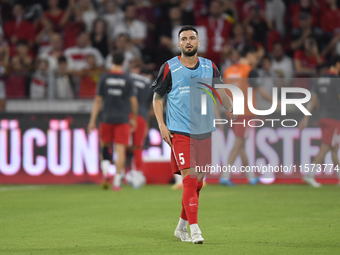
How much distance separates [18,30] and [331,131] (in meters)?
9.86

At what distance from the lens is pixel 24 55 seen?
49.5 feet

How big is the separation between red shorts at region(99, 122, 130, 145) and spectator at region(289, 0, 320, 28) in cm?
708

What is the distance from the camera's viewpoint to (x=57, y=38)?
1556 centimetres

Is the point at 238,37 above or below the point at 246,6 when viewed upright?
below

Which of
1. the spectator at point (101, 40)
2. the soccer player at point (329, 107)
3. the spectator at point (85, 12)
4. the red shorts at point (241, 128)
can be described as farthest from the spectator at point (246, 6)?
the red shorts at point (241, 128)

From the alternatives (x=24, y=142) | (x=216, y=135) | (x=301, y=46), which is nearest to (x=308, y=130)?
(x=216, y=135)

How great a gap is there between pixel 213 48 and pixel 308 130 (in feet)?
14.8

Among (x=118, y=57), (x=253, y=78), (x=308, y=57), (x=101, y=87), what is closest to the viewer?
(x=118, y=57)

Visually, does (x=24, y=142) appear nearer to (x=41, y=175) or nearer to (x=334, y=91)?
(x=41, y=175)

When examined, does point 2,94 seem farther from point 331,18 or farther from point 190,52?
point 331,18

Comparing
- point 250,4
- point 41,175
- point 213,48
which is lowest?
point 41,175

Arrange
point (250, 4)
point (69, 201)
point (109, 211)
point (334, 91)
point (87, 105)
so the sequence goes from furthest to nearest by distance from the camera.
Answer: point (250, 4)
point (87, 105)
point (334, 91)
point (69, 201)
point (109, 211)

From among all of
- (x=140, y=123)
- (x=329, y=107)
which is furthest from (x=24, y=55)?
(x=329, y=107)

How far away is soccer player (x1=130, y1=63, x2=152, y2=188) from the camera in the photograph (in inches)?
474
